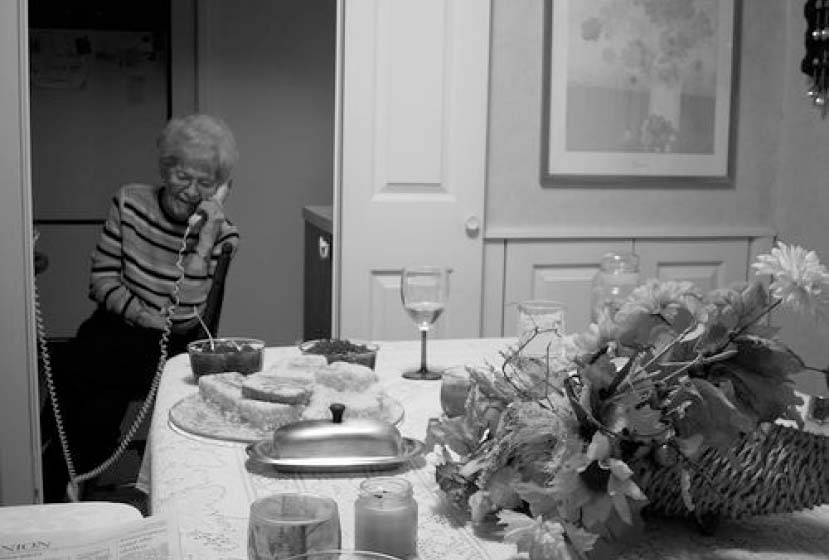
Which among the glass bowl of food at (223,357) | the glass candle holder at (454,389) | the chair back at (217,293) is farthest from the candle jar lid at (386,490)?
the chair back at (217,293)

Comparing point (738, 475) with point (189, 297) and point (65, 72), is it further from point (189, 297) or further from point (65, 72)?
point (65, 72)

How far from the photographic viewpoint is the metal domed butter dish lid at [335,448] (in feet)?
3.94

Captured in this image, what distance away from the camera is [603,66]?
11.2 feet

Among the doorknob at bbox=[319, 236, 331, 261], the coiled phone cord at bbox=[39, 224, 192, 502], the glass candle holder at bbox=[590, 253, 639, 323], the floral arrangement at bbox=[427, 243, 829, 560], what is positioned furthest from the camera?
the doorknob at bbox=[319, 236, 331, 261]

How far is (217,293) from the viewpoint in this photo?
3389 mm

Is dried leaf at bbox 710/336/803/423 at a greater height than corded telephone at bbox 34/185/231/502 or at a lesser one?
greater

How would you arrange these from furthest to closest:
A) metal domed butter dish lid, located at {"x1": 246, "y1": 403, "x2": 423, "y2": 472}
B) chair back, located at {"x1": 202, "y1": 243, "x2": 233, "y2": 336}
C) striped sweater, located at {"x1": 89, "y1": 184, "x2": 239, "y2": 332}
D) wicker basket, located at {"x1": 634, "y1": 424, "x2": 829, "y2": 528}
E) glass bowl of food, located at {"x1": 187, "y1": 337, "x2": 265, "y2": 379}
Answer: striped sweater, located at {"x1": 89, "y1": 184, "x2": 239, "y2": 332} < chair back, located at {"x1": 202, "y1": 243, "x2": 233, "y2": 336} < glass bowl of food, located at {"x1": 187, "y1": 337, "x2": 265, "y2": 379} < metal domed butter dish lid, located at {"x1": 246, "y1": 403, "x2": 423, "y2": 472} < wicker basket, located at {"x1": 634, "y1": 424, "x2": 829, "y2": 528}

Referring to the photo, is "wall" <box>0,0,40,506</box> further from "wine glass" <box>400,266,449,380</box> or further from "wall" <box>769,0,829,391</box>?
"wall" <box>769,0,829,391</box>

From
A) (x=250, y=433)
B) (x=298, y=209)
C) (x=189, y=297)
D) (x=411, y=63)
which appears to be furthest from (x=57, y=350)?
(x=250, y=433)

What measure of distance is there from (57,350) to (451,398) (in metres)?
4.28

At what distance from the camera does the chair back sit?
335 centimetres

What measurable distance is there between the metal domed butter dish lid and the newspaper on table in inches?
7.4

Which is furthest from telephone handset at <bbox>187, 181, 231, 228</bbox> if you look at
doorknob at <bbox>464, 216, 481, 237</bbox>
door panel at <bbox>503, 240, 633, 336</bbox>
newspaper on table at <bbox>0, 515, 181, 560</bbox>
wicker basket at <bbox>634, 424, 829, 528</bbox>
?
wicker basket at <bbox>634, 424, 829, 528</bbox>

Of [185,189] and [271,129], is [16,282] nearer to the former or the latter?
[185,189]
